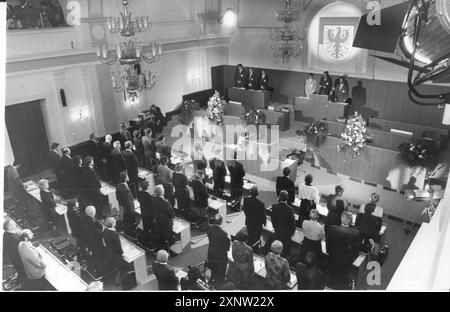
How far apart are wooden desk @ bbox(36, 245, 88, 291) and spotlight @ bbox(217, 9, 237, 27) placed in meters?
11.8

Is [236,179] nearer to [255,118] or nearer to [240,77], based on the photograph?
[255,118]

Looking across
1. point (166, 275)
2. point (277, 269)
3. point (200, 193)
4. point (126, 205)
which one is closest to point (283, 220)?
point (277, 269)

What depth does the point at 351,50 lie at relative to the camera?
11781 millimetres

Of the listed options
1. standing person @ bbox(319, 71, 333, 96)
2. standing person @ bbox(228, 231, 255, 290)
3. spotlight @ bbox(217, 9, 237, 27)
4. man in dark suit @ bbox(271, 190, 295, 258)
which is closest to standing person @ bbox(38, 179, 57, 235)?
standing person @ bbox(228, 231, 255, 290)

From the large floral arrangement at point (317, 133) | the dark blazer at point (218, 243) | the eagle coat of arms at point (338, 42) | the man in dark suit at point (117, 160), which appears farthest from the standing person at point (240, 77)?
the dark blazer at point (218, 243)

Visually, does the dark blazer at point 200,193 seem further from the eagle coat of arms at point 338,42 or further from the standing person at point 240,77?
the eagle coat of arms at point 338,42

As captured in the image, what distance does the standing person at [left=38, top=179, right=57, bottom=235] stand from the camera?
6.56 meters

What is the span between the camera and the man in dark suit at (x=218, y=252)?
205 inches

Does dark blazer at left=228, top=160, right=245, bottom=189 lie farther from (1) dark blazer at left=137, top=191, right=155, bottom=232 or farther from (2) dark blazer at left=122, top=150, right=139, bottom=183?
(2) dark blazer at left=122, top=150, right=139, bottom=183

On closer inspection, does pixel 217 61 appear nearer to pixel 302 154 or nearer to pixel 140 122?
pixel 140 122

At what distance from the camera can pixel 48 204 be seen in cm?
665

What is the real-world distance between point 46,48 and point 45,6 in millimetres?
1039

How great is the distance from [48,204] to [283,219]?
4361 millimetres

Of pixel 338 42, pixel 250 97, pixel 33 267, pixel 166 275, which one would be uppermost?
pixel 338 42
